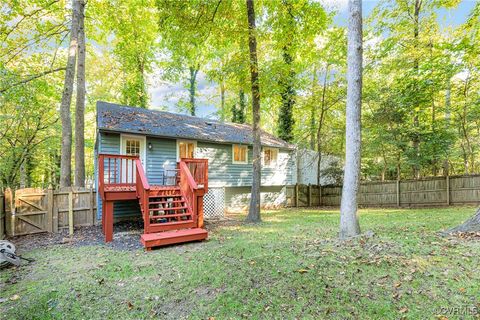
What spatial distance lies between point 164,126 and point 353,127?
7.85 metres

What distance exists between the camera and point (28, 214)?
7141 millimetres

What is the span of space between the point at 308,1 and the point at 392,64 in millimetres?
7547

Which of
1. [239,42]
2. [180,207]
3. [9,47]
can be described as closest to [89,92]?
[9,47]

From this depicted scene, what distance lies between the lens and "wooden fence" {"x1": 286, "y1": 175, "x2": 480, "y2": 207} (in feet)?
34.2

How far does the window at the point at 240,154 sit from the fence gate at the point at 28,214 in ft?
24.8

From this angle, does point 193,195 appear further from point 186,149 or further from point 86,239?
point 186,149

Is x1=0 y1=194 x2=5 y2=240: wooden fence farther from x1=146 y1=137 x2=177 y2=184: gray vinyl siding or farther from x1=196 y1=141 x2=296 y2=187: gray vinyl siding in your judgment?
x1=196 y1=141 x2=296 y2=187: gray vinyl siding

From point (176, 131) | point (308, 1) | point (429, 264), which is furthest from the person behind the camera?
point (176, 131)

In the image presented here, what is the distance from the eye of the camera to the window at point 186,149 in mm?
10359

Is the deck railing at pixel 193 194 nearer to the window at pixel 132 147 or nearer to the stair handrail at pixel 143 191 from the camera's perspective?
the stair handrail at pixel 143 191

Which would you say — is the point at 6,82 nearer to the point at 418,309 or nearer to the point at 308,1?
the point at 308,1

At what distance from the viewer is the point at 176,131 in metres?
10.2

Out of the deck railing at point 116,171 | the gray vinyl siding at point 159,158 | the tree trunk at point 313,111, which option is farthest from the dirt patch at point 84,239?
the tree trunk at point 313,111

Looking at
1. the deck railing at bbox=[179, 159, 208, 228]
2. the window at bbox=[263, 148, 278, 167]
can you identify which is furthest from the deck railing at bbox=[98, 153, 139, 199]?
the window at bbox=[263, 148, 278, 167]
